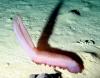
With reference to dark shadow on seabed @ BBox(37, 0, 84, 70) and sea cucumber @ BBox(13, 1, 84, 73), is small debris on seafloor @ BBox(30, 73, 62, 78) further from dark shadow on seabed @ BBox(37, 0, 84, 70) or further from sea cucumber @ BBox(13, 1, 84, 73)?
dark shadow on seabed @ BBox(37, 0, 84, 70)

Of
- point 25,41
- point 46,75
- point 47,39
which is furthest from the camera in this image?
point 47,39

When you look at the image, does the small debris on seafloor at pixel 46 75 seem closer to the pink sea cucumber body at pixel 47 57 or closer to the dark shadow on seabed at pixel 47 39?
the pink sea cucumber body at pixel 47 57

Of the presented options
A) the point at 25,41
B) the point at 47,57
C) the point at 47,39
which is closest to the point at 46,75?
the point at 47,57

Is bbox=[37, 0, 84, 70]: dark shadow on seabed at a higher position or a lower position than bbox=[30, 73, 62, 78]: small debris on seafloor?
lower

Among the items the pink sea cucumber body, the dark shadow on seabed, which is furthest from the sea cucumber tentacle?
the dark shadow on seabed

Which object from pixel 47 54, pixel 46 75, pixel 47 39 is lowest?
pixel 47 39

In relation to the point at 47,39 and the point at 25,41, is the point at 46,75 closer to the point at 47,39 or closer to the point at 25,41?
the point at 25,41

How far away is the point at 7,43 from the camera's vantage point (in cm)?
401

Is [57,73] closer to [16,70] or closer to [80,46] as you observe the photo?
[16,70]

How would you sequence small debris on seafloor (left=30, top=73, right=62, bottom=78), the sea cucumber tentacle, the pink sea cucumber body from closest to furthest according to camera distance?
small debris on seafloor (left=30, top=73, right=62, bottom=78)
the pink sea cucumber body
the sea cucumber tentacle

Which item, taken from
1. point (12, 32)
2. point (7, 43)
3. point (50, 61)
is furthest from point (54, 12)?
point (50, 61)

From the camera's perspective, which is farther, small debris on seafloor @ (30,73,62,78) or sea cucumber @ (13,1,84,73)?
sea cucumber @ (13,1,84,73)

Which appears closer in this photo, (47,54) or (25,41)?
(47,54)

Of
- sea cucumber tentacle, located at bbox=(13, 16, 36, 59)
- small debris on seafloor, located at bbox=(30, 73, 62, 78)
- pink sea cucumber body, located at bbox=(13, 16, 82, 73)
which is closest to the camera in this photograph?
small debris on seafloor, located at bbox=(30, 73, 62, 78)
